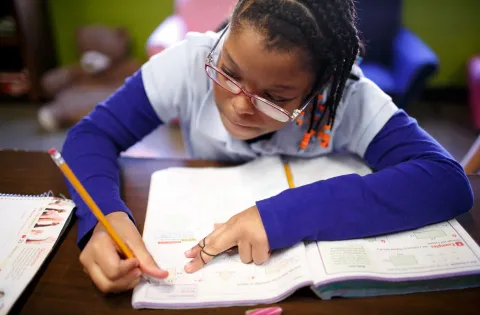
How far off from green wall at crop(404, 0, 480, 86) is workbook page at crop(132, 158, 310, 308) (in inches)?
94.6

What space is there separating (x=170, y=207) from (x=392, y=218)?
379 mm

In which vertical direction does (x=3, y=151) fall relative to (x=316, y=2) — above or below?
below

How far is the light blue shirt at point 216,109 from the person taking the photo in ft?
2.82

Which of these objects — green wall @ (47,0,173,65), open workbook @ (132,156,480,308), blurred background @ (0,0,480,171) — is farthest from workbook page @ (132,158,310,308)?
green wall @ (47,0,173,65)

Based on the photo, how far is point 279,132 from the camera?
0.87m

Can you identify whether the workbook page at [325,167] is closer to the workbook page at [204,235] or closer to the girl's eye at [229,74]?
the workbook page at [204,235]

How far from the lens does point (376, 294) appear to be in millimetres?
585

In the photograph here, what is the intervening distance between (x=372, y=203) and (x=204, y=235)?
0.28m

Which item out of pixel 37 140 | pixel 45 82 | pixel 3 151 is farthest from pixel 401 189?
pixel 45 82

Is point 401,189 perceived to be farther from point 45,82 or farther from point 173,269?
point 45,82

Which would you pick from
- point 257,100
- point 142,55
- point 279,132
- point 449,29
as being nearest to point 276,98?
point 257,100

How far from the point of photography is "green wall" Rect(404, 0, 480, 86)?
272 centimetres

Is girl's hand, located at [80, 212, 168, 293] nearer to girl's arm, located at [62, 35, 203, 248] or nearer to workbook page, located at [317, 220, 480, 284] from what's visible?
girl's arm, located at [62, 35, 203, 248]

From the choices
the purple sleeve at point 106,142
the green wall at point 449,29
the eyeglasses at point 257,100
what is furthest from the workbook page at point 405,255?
the green wall at point 449,29
